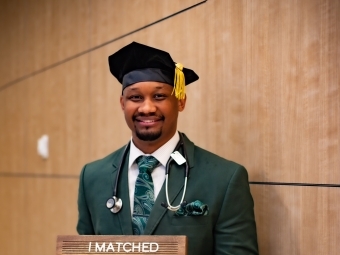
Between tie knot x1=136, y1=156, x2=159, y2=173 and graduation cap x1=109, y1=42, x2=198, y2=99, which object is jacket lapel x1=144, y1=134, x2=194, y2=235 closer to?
tie knot x1=136, y1=156, x2=159, y2=173

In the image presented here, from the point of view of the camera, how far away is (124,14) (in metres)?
3.18

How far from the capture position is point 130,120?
2.11m

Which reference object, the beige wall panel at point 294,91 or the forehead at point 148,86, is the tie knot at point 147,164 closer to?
the forehead at point 148,86

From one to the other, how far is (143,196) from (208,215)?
0.25 meters

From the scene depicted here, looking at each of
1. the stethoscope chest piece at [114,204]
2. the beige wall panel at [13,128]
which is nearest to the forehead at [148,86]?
the stethoscope chest piece at [114,204]

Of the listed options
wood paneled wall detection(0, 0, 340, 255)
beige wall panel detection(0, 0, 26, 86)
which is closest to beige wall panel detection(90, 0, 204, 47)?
wood paneled wall detection(0, 0, 340, 255)

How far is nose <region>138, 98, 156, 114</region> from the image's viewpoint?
6.73 ft

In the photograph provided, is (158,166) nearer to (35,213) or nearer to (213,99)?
(213,99)

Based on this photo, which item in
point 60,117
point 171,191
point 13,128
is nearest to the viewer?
point 171,191

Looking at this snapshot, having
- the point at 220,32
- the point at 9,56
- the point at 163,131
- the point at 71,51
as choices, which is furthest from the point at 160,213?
the point at 9,56

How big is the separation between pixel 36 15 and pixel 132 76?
86.6 inches

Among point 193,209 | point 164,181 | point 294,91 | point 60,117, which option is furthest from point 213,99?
point 60,117

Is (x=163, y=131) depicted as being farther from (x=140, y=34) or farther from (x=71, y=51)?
(x=71, y=51)

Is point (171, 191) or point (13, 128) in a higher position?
point (13, 128)
